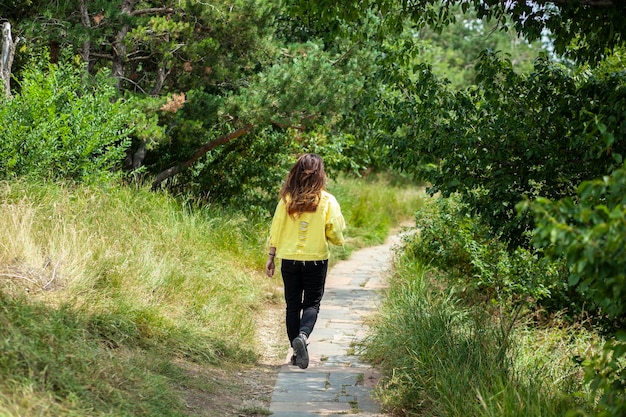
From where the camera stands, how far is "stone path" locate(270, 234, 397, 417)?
5.67m

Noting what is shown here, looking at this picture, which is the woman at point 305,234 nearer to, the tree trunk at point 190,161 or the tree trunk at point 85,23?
the tree trunk at point 85,23

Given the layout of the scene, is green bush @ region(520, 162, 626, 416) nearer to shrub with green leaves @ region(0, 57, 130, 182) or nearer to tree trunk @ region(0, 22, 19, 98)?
shrub with green leaves @ region(0, 57, 130, 182)

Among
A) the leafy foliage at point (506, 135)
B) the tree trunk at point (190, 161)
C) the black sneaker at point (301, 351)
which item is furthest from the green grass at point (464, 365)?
the tree trunk at point (190, 161)

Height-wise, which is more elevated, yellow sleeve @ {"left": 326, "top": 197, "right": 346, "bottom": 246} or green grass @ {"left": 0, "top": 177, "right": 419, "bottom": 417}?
yellow sleeve @ {"left": 326, "top": 197, "right": 346, "bottom": 246}

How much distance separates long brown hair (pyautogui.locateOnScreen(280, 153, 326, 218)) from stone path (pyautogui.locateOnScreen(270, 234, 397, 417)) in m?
1.38

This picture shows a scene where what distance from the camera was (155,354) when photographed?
5969 mm

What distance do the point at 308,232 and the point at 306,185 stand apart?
0.40 m

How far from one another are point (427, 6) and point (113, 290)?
3.66 metres

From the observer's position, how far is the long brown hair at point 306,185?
660 centimetres

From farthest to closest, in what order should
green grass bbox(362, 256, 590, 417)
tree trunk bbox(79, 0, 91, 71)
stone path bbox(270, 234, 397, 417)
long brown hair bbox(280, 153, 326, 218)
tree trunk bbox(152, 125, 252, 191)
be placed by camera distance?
tree trunk bbox(152, 125, 252, 191)
tree trunk bbox(79, 0, 91, 71)
long brown hair bbox(280, 153, 326, 218)
stone path bbox(270, 234, 397, 417)
green grass bbox(362, 256, 590, 417)

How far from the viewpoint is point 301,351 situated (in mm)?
6641

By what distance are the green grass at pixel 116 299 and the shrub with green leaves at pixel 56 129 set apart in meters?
0.37

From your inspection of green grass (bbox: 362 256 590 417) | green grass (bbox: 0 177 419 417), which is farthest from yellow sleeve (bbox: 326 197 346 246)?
green grass (bbox: 0 177 419 417)

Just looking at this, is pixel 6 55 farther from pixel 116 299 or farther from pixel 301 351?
pixel 301 351
